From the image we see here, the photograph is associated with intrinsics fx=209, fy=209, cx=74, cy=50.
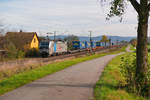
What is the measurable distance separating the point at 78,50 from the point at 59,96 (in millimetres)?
49193

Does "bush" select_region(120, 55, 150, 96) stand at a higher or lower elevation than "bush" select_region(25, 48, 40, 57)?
higher

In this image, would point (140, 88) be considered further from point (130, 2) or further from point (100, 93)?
point (130, 2)

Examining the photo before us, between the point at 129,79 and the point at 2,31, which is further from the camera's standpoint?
the point at 2,31

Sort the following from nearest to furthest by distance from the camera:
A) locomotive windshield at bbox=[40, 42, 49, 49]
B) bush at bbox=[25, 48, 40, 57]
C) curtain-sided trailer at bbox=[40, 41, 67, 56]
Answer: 1. curtain-sided trailer at bbox=[40, 41, 67, 56]
2. locomotive windshield at bbox=[40, 42, 49, 49]
3. bush at bbox=[25, 48, 40, 57]

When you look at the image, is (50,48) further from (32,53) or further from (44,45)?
(32,53)

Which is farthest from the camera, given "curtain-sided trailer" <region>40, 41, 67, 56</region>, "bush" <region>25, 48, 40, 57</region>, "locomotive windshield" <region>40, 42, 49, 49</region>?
"bush" <region>25, 48, 40, 57</region>

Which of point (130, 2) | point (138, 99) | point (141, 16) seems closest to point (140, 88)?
point (138, 99)

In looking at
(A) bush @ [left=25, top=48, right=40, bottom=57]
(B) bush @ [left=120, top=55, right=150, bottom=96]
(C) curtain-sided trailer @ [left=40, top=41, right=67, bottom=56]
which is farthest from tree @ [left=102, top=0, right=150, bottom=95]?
(A) bush @ [left=25, top=48, right=40, bottom=57]

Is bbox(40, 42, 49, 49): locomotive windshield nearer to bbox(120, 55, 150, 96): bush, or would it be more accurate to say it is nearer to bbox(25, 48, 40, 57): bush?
bbox(25, 48, 40, 57): bush

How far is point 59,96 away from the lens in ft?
25.2

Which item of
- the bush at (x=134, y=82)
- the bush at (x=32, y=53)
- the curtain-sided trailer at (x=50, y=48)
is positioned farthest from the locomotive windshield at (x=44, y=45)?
the bush at (x=134, y=82)

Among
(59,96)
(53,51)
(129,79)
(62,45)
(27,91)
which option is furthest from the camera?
(62,45)

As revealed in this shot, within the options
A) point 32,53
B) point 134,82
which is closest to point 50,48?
point 32,53

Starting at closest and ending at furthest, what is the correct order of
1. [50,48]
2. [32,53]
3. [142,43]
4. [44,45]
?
[142,43] < [50,48] < [44,45] < [32,53]
